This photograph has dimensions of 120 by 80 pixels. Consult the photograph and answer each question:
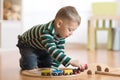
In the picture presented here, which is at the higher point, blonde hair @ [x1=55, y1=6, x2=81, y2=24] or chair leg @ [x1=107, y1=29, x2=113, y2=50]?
blonde hair @ [x1=55, y1=6, x2=81, y2=24]

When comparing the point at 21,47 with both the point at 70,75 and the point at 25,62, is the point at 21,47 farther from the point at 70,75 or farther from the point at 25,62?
the point at 70,75

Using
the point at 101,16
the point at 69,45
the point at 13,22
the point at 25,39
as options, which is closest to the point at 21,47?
the point at 25,39

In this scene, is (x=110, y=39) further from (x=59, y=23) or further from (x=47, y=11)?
(x=59, y=23)

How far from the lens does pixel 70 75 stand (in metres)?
1.08

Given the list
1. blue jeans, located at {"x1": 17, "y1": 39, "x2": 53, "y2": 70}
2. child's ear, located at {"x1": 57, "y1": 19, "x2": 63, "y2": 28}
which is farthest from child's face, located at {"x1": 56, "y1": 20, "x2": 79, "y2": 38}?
blue jeans, located at {"x1": 17, "y1": 39, "x2": 53, "y2": 70}

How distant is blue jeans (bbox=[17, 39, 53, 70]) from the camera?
1247mm

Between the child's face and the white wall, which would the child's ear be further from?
the white wall

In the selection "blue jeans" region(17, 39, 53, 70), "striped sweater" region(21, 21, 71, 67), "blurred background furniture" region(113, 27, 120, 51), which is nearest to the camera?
"striped sweater" region(21, 21, 71, 67)

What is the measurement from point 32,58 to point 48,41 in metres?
0.16

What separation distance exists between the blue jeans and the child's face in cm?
18

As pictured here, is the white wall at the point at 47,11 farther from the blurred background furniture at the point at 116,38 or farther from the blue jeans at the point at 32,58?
the blue jeans at the point at 32,58

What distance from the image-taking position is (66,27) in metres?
1.12

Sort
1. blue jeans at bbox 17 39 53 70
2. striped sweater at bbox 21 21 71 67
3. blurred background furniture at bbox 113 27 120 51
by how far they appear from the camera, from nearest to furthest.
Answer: striped sweater at bbox 21 21 71 67
blue jeans at bbox 17 39 53 70
blurred background furniture at bbox 113 27 120 51

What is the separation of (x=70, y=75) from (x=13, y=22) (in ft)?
4.98
